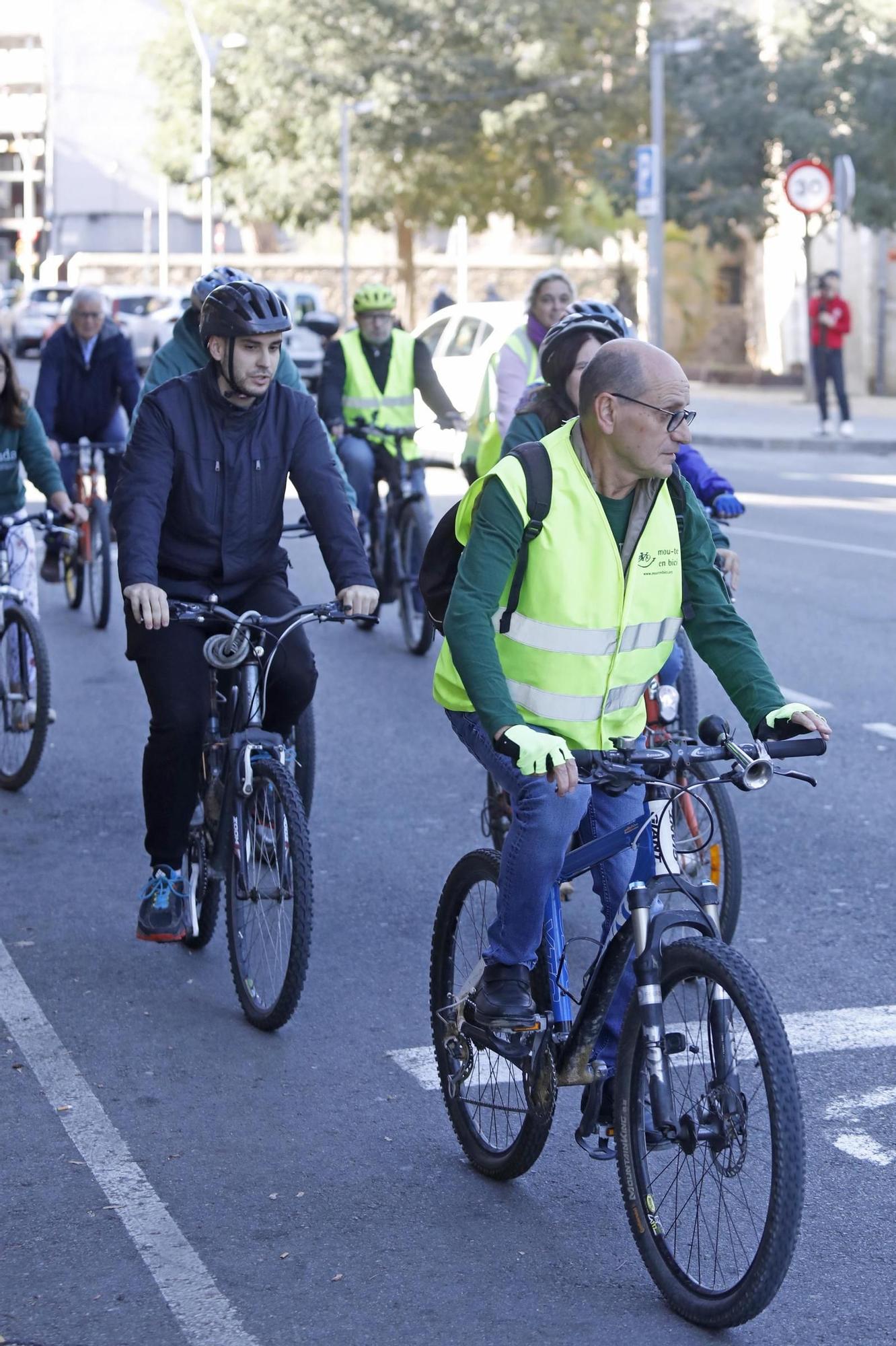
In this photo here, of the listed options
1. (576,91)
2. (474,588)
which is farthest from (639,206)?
(474,588)

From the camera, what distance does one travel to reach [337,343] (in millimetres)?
11516

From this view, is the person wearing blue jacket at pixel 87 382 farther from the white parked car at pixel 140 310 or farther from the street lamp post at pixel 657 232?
the white parked car at pixel 140 310

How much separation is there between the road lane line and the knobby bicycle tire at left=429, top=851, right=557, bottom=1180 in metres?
0.43

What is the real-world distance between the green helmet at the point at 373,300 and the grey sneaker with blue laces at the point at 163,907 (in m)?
5.97

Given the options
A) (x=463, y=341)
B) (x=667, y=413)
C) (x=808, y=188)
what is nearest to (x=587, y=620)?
(x=667, y=413)

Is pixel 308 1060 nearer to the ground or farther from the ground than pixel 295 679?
nearer to the ground

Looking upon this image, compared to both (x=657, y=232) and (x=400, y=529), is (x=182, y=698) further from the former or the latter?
(x=657, y=232)

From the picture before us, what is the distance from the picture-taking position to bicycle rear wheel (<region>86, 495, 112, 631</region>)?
38.4 ft

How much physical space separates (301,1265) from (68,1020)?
1.66 m

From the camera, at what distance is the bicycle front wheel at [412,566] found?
36.6 ft

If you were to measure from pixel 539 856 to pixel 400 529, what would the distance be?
24.3ft

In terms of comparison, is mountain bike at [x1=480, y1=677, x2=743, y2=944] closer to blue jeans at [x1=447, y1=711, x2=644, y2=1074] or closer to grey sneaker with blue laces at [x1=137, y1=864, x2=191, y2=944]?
grey sneaker with blue laces at [x1=137, y1=864, x2=191, y2=944]

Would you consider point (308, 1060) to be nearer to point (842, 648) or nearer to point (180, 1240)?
point (180, 1240)

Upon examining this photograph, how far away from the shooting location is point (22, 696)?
26.7 feet
